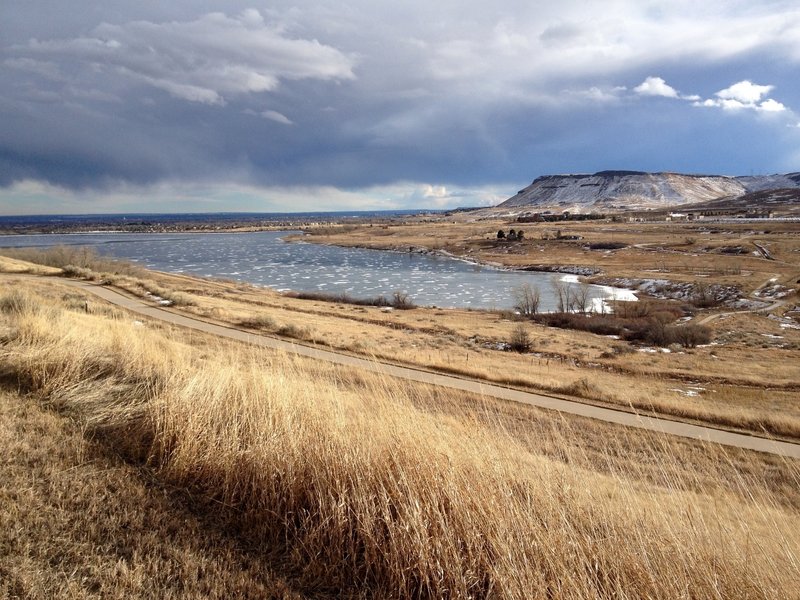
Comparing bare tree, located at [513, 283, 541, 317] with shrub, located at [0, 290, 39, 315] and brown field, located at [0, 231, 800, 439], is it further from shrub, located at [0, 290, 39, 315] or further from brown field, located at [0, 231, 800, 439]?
shrub, located at [0, 290, 39, 315]

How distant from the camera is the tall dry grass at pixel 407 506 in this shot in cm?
317

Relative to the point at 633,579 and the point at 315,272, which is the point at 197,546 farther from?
the point at 315,272

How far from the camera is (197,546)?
333cm

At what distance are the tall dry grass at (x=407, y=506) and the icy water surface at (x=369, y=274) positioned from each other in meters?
44.5

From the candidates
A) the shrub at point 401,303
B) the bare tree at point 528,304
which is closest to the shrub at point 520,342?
the bare tree at point 528,304

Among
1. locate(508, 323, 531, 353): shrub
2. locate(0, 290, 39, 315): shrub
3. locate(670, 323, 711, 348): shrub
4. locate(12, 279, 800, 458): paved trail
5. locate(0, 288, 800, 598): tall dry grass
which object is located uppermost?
locate(0, 290, 39, 315): shrub

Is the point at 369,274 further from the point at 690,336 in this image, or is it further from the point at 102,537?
the point at 102,537

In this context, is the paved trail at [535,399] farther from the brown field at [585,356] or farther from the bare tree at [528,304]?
the bare tree at [528,304]

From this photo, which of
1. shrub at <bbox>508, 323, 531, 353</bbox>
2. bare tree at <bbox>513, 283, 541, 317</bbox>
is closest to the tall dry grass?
shrub at <bbox>508, 323, 531, 353</bbox>

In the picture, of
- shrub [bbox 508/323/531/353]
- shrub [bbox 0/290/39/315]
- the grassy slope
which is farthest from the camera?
shrub [bbox 508/323/531/353]

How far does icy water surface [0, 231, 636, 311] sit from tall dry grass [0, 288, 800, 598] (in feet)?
146

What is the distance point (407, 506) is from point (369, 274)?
227ft

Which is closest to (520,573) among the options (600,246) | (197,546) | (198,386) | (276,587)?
(276,587)

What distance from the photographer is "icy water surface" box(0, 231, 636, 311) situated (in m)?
55.5
